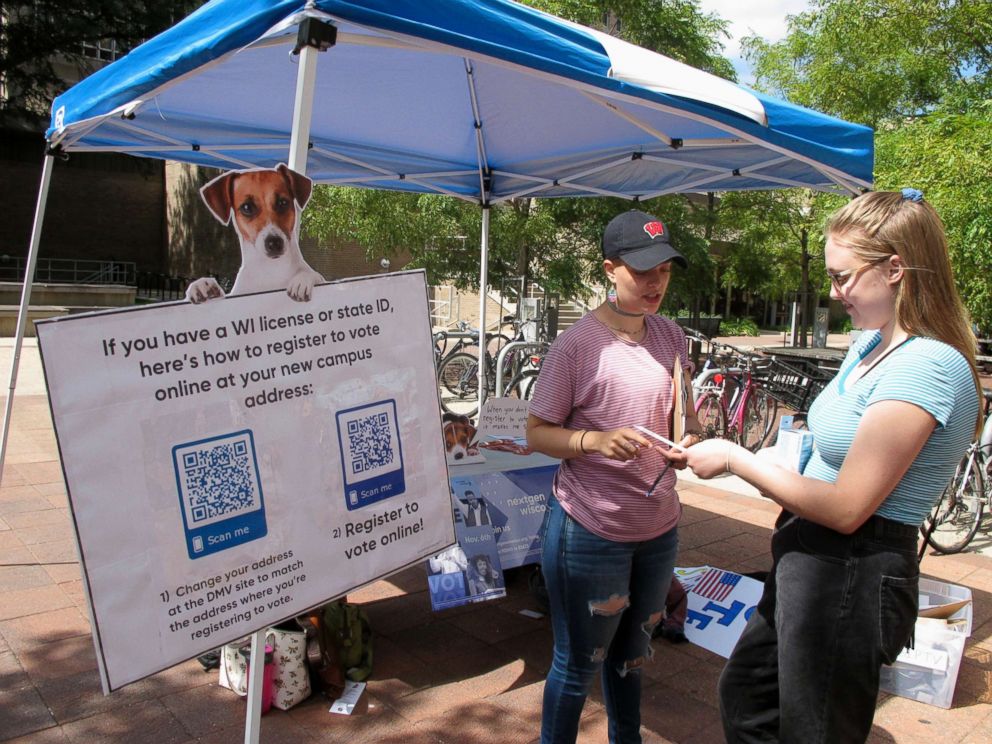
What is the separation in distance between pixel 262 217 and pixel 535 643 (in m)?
2.61

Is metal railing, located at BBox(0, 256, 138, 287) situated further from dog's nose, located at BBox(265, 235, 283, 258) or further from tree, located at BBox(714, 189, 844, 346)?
dog's nose, located at BBox(265, 235, 283, 258)

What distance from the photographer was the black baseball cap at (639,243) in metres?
2.21

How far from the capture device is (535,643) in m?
3.70

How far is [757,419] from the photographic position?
8438mm

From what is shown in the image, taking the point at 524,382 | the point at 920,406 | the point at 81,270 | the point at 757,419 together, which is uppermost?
the point at 81,270

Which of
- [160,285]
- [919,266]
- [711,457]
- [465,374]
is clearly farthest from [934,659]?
[160,285]

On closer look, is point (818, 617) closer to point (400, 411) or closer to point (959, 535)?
point (400, 411)

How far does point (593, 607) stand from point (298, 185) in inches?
55.5

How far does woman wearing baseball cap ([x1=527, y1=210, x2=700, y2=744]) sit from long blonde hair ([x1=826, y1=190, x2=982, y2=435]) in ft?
1.96

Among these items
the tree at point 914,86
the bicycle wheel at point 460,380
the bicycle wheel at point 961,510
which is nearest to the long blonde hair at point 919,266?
the bicycle wheel at point 961,510

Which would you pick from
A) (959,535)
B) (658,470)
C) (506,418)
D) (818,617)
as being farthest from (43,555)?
(959,535)

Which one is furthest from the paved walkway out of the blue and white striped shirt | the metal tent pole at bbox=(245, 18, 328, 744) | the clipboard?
the blue and white striped shirt

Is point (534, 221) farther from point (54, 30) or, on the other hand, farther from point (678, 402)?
point (54, 30)

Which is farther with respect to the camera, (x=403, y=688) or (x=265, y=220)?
(x=403, y=688)
